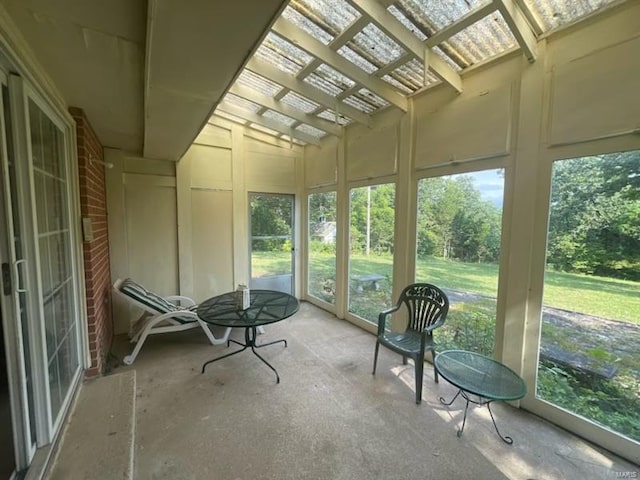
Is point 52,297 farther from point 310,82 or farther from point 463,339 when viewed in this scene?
point 463,339

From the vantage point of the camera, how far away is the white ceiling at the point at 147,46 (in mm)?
1087

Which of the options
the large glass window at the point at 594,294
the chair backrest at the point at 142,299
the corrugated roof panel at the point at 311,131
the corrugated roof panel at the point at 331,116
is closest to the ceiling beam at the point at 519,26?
the large glass window at the point at 594,294

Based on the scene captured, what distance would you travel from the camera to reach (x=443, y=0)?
171 centimetres

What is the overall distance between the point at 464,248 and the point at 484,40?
163 cm

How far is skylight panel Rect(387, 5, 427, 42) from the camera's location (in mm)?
1820

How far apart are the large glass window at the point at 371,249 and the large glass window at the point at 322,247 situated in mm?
427

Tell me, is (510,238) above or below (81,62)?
below

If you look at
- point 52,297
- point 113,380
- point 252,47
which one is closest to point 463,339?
point 252,47

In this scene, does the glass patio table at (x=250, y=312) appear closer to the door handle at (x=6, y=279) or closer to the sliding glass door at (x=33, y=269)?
the sliding glass door at (x=33, y=269)

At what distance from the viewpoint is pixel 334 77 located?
2689mm

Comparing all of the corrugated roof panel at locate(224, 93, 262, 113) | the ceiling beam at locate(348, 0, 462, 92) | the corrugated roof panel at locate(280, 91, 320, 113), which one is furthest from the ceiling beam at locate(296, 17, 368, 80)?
the corrugated roof panel at locate(224, 93, 262, 113)

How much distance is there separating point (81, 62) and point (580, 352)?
142 inches

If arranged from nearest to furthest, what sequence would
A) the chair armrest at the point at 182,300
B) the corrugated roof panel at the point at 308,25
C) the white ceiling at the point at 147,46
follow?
the white ceiling at the point at 147,46
the corrugated roof panel at the point at 308,25
the chair armrest at the point at 182,300

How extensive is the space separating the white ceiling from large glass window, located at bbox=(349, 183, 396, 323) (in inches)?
83.2
